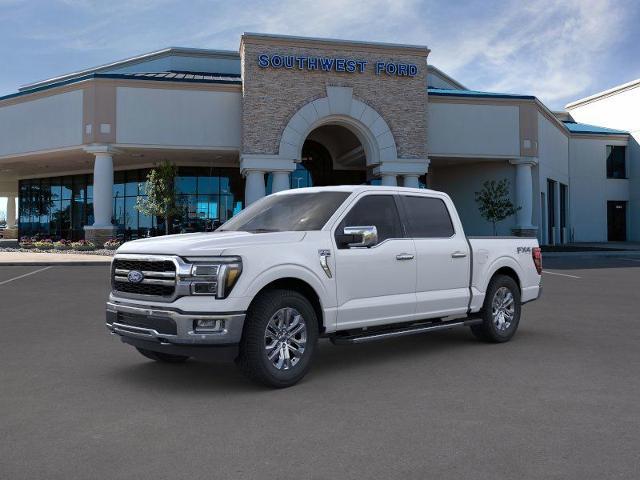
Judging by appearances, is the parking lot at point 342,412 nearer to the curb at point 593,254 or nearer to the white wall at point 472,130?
the curb at point 593,254

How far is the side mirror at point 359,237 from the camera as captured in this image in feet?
20.4

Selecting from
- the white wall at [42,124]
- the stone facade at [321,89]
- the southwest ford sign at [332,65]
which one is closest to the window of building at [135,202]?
the white wall at [42,124]

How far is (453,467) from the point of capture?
3992 mm

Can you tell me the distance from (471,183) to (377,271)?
32441 mm

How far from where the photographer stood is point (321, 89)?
30.5 m

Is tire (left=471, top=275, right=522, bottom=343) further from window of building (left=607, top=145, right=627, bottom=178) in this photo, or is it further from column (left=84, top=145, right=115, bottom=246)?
window of building (left=607, top=145, right=627, bottom=178)

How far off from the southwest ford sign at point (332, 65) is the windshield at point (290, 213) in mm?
23266

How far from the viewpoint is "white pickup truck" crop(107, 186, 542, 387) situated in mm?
5703

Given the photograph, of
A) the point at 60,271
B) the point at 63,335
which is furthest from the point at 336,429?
the point at 60,271

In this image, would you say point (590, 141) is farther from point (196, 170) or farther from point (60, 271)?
point (60, 271)

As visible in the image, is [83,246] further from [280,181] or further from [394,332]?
[394,332]

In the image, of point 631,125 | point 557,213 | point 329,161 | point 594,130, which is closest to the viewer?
point 329,161

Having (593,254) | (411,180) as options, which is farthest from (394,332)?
(593,254)

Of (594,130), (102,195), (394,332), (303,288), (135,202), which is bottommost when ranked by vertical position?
(394,332)
